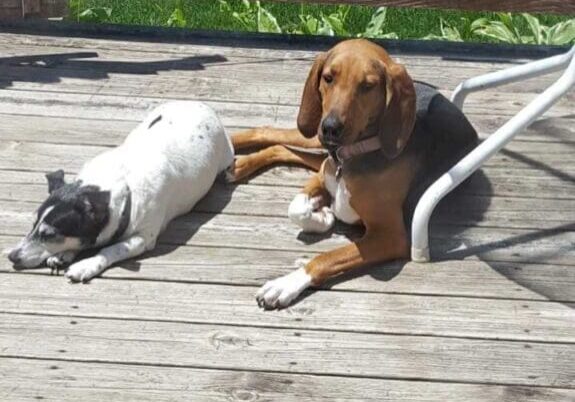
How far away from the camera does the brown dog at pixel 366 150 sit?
3705mm

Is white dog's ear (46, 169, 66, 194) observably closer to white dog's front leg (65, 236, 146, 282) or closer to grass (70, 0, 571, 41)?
white dog's front leg (65, 236, 146, 282)

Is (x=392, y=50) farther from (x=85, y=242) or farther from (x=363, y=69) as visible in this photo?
(x=85, y=242)

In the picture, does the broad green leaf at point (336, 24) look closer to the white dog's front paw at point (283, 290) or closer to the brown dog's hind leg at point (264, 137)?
the brown dog's hind leg at point (264, 137)

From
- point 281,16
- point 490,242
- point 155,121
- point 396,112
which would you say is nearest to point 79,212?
point 155,121

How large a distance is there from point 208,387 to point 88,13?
4.51 m

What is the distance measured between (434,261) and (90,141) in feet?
5.59

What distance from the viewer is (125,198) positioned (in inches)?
148

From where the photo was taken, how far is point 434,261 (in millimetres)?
3916

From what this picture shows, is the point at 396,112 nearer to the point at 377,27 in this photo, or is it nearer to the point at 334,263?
the point at 334,263

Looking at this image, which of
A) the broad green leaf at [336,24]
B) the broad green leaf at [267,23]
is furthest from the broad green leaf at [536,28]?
the broad green leaf at [267,23]

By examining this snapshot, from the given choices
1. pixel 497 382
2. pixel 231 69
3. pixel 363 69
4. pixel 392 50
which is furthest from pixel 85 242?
pixel 392 50

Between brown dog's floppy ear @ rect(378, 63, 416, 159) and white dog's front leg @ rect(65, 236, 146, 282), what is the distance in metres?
0.94

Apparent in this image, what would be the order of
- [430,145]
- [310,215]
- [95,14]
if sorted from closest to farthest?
[310,215] → [430,145] → [95,14]

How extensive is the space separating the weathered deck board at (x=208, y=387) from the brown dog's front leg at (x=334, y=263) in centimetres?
41
